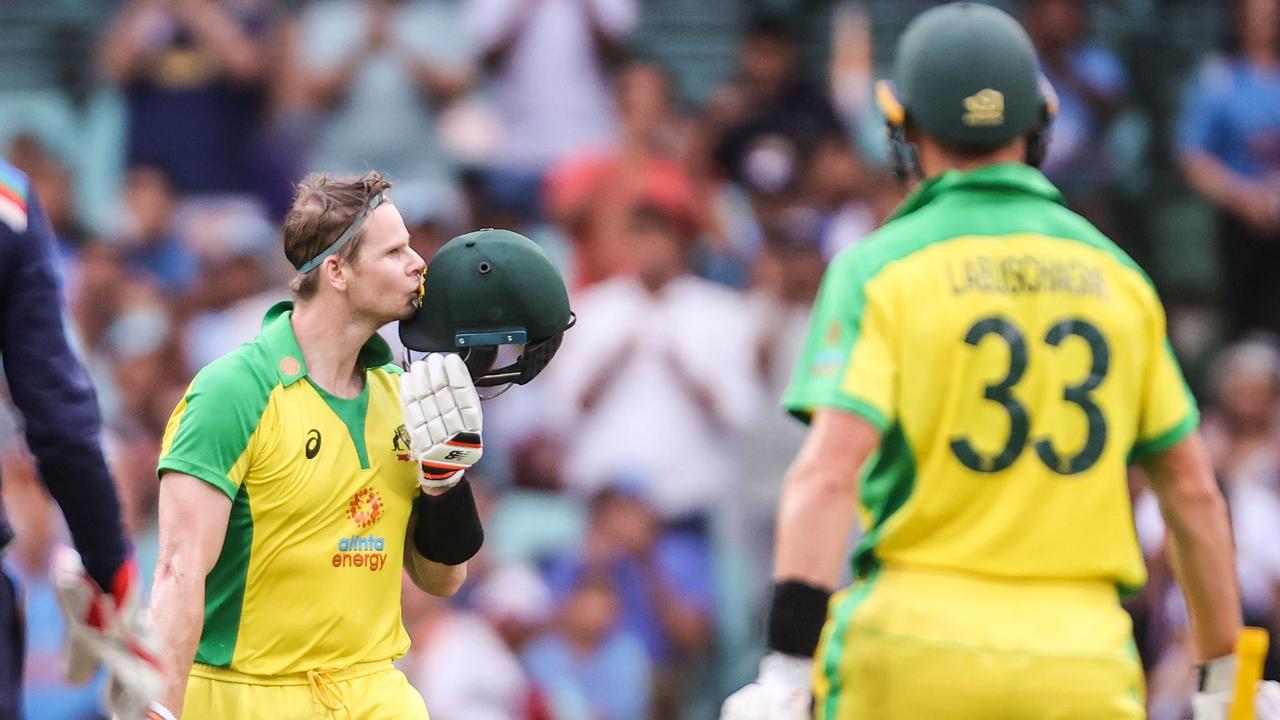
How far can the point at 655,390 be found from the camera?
1016cm

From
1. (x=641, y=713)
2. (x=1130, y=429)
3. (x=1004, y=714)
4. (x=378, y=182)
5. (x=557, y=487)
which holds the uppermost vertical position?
(x=378, y=182)

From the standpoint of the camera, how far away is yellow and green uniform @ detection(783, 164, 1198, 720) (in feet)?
14.2

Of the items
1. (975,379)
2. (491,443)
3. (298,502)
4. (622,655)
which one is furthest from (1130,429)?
(491,443)

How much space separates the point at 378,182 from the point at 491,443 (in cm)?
491

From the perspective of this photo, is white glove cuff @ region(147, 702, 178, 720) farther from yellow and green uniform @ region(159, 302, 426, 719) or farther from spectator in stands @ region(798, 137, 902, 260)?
spectator in stands @ region(798, 137, 902, 260)

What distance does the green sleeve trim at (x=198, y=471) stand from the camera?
498cm

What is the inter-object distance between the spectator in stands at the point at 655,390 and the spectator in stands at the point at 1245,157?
3.03m

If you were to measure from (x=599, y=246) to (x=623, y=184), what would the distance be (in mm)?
362

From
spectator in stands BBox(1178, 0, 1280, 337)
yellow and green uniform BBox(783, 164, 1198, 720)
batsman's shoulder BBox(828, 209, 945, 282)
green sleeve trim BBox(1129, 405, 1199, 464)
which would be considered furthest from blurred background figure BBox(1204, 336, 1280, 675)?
batsman's shoulder BBox(828, 209, 945, 282)

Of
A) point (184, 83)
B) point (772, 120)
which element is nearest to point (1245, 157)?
point (772, 120)

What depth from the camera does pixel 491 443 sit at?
1026 centimetres

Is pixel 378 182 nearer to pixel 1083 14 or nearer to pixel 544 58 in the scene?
pixel 544 58

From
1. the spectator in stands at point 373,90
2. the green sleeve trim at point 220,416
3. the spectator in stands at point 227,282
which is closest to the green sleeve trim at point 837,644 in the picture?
the green sleeve trim at point 220,416

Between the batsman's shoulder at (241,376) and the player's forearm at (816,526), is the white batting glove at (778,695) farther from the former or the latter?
the batsman's shoulder at (241,376)
